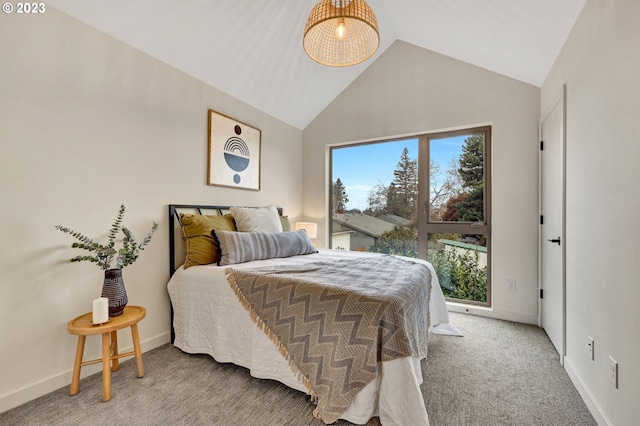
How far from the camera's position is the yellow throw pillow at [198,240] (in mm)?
2277

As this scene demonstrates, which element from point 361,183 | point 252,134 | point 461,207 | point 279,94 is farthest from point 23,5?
point 461,207

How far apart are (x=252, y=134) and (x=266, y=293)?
2.07 meters

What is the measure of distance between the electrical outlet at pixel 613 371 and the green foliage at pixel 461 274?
69.6 inches

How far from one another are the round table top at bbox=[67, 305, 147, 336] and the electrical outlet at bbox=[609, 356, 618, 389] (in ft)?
8.37

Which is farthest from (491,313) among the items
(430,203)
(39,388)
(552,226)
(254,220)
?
(39,388)

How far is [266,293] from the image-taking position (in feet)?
5.86

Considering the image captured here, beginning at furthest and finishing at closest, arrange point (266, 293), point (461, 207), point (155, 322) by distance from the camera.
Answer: point (461, 207) → point (155, 322) → point (266, 293)

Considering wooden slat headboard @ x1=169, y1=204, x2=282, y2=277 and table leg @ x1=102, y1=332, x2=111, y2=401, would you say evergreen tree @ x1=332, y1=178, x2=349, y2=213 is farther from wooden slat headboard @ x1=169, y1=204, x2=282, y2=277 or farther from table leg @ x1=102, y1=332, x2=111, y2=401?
table leg @ x1=102, y1=332, x2=111, y2=401

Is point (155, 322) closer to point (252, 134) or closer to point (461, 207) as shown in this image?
point (252, 134)

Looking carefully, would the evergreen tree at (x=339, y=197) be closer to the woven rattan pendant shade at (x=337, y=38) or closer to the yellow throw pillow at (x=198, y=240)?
the yellow throw pillow at (x=198, y=240)

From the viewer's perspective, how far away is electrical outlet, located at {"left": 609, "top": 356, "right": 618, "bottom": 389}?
4.34ft

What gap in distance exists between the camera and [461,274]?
10.5 feet

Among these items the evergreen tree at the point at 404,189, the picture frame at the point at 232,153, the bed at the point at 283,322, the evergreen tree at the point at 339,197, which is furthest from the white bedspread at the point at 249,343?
the evergreen tree at the point at 339,197

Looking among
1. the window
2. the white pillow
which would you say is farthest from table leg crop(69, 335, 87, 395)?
the window
